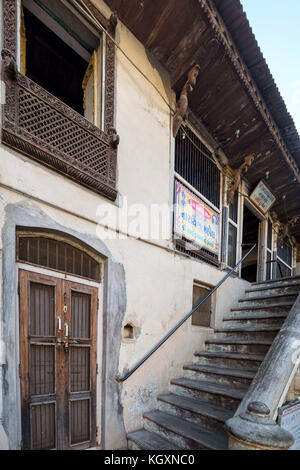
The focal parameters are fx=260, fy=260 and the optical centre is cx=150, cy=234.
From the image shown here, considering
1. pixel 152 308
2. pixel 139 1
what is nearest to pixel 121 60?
pixel 139 1

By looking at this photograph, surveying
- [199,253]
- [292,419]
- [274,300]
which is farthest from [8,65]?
[274,300]

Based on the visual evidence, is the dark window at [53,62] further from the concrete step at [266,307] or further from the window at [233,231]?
the concrete step at [266,307]

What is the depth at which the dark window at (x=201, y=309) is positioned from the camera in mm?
4860

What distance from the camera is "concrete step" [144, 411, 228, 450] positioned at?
2.74m

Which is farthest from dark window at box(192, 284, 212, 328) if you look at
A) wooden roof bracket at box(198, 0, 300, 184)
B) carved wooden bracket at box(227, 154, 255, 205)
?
wooden roof bracket at box(198, 0, 300, 184)

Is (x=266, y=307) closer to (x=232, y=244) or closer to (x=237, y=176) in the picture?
(x=232, y=244)

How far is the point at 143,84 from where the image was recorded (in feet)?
13.3

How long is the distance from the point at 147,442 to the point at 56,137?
12.1ft

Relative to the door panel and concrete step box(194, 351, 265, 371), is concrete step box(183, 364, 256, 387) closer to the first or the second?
concrete step box(194, 351, 265, 371)

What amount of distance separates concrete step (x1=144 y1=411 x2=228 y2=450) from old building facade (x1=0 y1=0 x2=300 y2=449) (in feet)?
0.69

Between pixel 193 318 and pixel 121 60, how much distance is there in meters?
4.36

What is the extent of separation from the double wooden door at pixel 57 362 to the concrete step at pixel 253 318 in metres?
2.77

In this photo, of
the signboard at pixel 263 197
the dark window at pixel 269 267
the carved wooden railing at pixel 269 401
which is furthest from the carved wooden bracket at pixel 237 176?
the carved wooden railing at pixel 269 401

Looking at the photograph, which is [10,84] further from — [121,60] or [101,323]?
[101,323]
